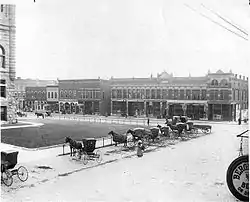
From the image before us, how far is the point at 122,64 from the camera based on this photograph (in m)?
4.15

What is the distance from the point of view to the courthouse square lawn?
A: 174 inches

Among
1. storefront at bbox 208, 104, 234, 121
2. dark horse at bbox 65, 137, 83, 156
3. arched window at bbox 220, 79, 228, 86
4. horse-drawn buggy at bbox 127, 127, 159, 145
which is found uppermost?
arched window at bbox 220, 79, 228, 86

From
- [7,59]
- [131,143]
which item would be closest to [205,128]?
[131,143]

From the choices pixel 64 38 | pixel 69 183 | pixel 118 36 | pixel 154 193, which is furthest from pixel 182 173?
pixel 64 38

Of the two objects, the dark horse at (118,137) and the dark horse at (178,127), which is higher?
the dark horse at (178,127)

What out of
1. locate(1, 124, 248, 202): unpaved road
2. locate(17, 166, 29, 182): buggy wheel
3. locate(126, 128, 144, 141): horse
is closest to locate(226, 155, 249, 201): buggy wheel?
locate(1, 124, 248, 202): unpaved road

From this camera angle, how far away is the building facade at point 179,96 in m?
4.07

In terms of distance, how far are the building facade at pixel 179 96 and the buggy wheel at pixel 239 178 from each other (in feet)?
2.36

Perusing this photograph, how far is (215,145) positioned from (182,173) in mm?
575

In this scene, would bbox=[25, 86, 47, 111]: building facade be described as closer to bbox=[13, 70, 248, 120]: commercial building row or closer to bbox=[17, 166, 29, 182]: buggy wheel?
bbox=[13, 70, 248, 120]: commercial building row

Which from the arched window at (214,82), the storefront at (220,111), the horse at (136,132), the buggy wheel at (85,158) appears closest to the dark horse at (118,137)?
the horse at (136,132)

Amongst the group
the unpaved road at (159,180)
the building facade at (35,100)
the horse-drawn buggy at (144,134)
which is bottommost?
the unpaved road at (159,180)

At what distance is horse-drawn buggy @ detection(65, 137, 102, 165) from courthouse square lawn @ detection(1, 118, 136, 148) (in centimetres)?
11

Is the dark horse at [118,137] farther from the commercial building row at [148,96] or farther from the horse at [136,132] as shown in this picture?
the commercial building row at [148,96]
